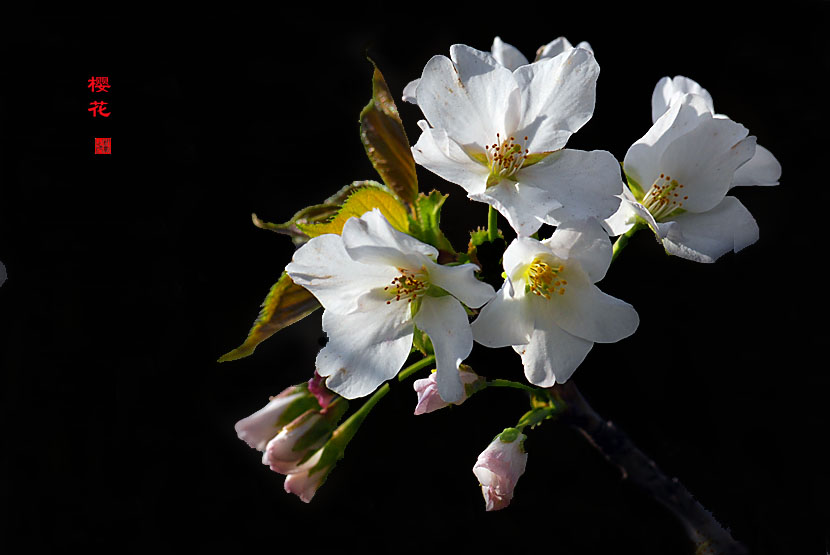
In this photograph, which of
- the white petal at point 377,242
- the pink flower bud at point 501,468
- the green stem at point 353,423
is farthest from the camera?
the green stem at point 353,423

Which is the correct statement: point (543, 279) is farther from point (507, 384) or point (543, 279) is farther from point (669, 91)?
point (669, 91)

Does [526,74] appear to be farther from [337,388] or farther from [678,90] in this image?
[337,388]

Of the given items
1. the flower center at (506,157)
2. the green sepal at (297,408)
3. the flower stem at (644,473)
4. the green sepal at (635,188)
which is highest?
the flower center at (506,157)

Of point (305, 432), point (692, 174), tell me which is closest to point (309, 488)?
point (305, 432)

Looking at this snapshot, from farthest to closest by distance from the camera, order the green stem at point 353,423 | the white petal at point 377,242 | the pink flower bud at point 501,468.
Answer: the green stem at point 353,423
the pink flower bud at point 501,468
the white petal at point 377,242

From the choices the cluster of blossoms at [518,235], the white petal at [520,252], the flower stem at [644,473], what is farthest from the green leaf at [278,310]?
the flower stem at [644,473]

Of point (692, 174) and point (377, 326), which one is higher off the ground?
point (692, 174)

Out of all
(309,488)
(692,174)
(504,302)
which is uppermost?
(692,174)

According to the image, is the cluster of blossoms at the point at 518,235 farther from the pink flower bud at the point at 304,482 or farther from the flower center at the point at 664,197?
the pink flower bud at the point at 304,482
